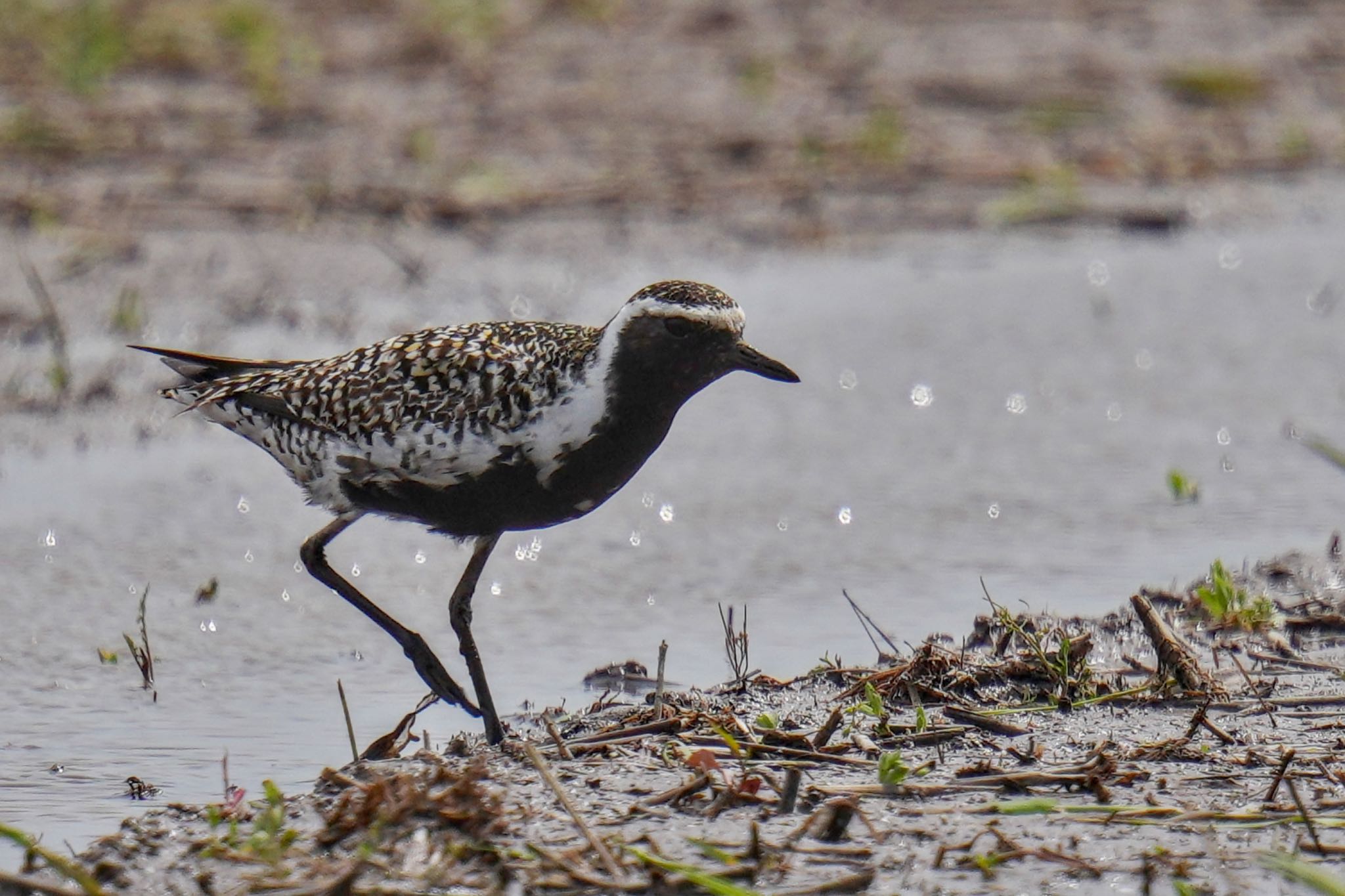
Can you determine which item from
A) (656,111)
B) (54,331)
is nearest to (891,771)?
(54,331)

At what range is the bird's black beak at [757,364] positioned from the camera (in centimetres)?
455

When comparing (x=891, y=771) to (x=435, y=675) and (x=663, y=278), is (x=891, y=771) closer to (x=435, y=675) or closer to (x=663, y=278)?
(x=435, y=675)

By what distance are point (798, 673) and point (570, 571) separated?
37.2 inches

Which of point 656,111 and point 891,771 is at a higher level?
point 656,111

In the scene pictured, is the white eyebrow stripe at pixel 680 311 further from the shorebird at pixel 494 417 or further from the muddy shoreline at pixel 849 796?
the muddy shoreline at pixel 849 796

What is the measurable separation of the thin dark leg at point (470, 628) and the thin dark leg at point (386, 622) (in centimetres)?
4

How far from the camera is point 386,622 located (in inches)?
196

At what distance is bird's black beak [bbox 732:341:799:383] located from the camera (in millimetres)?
4547

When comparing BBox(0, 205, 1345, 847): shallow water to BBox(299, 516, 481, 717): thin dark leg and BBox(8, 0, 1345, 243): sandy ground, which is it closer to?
BBox(299, 516, 481, 717): thin dark leg

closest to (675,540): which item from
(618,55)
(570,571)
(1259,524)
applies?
(570,571)

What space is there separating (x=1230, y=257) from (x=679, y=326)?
488 cm

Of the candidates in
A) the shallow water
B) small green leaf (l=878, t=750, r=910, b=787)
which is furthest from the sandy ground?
small green leaf (l=878, t=750, r=910, b=787)

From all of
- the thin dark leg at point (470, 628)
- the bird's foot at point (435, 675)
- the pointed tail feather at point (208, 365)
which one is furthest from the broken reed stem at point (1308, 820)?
the pointed tail feather at point (208, 365)

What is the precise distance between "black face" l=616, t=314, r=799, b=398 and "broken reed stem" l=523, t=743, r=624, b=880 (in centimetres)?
96
